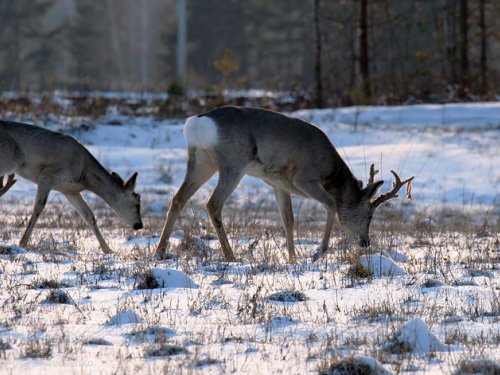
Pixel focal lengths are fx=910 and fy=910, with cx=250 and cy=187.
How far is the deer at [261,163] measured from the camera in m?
8.80

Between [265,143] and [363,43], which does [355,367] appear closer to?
[265,143]

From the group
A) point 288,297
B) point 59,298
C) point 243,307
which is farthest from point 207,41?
point 243,307

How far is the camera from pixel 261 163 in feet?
29.7

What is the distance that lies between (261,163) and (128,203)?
246 cm

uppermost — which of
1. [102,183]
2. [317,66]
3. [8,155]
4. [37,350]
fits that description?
[317,66]

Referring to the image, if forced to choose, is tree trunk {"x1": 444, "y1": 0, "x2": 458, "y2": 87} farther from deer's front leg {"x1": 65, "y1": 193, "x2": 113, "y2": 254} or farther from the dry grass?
the dry grass

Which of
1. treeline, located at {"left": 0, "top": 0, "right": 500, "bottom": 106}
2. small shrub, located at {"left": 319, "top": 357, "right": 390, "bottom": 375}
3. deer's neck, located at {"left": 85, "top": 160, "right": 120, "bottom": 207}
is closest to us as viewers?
small shrub, located at {"left": 319, "top": 357, "right": 390, "bottom": 375}

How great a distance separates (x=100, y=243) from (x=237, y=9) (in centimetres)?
4865

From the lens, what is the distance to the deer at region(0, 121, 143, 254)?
9984 millimetres

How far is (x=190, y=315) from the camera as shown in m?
5.71

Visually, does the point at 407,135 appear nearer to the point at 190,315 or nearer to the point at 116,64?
the point at 190,315

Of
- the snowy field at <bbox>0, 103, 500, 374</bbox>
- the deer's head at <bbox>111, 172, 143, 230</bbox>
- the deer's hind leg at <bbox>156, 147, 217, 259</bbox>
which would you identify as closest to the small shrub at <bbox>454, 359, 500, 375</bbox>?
the snowy field at <bbox>0, 103, 500, 374</bbox>

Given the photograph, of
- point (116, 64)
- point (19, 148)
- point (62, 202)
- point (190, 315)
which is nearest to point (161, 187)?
point (62, 202)

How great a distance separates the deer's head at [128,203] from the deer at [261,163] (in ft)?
5.95
